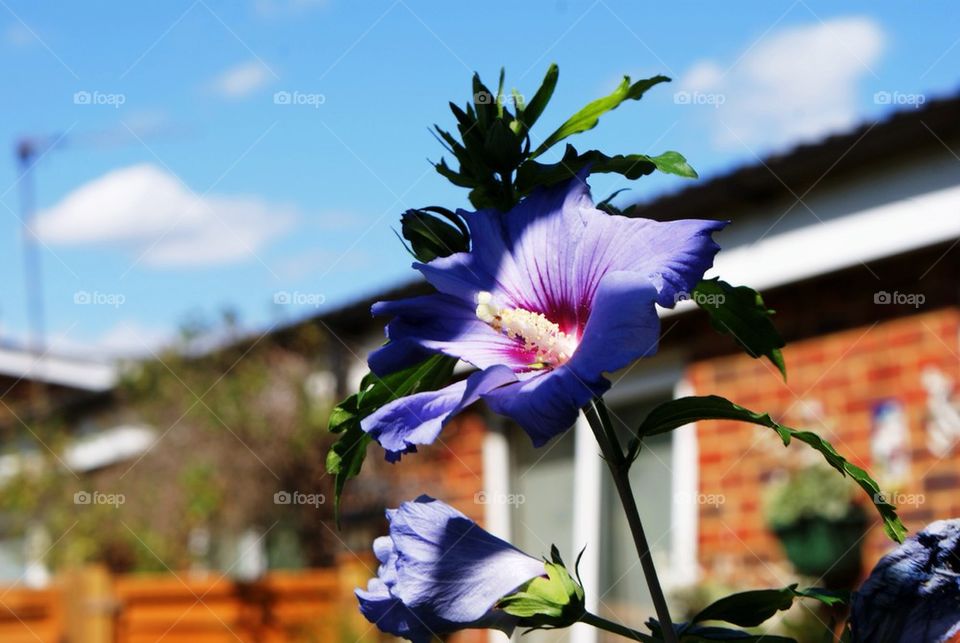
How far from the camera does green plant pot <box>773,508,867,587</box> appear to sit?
5027mm

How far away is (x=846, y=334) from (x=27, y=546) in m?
9.81

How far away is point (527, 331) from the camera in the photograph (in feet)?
2.43

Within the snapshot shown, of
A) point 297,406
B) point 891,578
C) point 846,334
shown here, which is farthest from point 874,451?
point 297,406

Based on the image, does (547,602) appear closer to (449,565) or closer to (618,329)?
(449,565)

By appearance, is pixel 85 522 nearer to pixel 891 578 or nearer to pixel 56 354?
pixel 56 354

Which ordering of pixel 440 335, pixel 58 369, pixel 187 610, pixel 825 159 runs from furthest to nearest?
pixel 58 369
pixel 187 610
pixel 825 159
pixel 440 335

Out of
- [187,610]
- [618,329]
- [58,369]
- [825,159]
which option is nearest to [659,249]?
[618,329]

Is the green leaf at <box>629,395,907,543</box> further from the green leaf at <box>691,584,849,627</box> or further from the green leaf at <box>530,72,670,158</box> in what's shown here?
the green leaf at <box>530,72,670,158</box>

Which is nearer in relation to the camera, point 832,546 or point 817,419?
point 832,546

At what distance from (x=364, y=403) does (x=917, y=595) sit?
0.37 meters

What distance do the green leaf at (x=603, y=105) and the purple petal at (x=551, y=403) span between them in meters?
0.27

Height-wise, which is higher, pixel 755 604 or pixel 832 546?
pixel 755 604

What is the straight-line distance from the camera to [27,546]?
40.4 feet

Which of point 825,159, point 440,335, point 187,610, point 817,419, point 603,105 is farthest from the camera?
point 187,610
